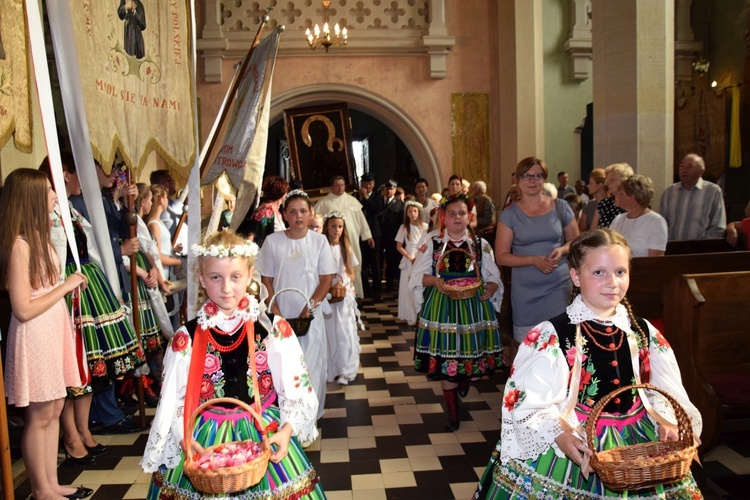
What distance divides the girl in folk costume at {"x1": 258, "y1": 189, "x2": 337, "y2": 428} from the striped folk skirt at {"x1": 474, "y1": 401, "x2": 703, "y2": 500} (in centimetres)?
238

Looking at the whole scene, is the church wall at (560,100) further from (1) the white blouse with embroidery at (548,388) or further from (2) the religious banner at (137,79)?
(1) the white blouse with embroidery at (548,388)

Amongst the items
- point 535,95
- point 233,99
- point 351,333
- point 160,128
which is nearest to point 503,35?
point 535,95

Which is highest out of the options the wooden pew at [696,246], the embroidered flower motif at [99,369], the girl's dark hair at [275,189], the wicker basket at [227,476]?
the girl's dark hair at [275,189]

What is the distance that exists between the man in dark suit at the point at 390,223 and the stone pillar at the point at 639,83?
16.6 feet

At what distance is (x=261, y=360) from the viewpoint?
2506 millimetres

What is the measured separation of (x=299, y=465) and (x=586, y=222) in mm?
4674

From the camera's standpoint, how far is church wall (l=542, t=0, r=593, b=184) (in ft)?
42.5

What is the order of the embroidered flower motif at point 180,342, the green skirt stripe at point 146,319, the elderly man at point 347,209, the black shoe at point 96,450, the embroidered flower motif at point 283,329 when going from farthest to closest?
the elderly man at point 347,209, the green skirt stripe at point 146,319, the black shoe at point 96,450, the embroidered flower motif at point 283,329, the embroidered flower motif at point 180,342

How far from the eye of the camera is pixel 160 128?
3221 millimetres

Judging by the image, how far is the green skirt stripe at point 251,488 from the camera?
2.30 meters

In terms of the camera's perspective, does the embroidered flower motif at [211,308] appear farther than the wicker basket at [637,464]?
Yes

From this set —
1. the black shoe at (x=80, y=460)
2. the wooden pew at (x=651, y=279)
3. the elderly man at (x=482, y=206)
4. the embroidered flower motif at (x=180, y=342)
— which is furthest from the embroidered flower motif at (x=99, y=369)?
the elderly man at (x=482, y=206)

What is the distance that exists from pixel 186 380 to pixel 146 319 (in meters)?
2.73

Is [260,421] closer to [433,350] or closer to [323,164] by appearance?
[433,350]
